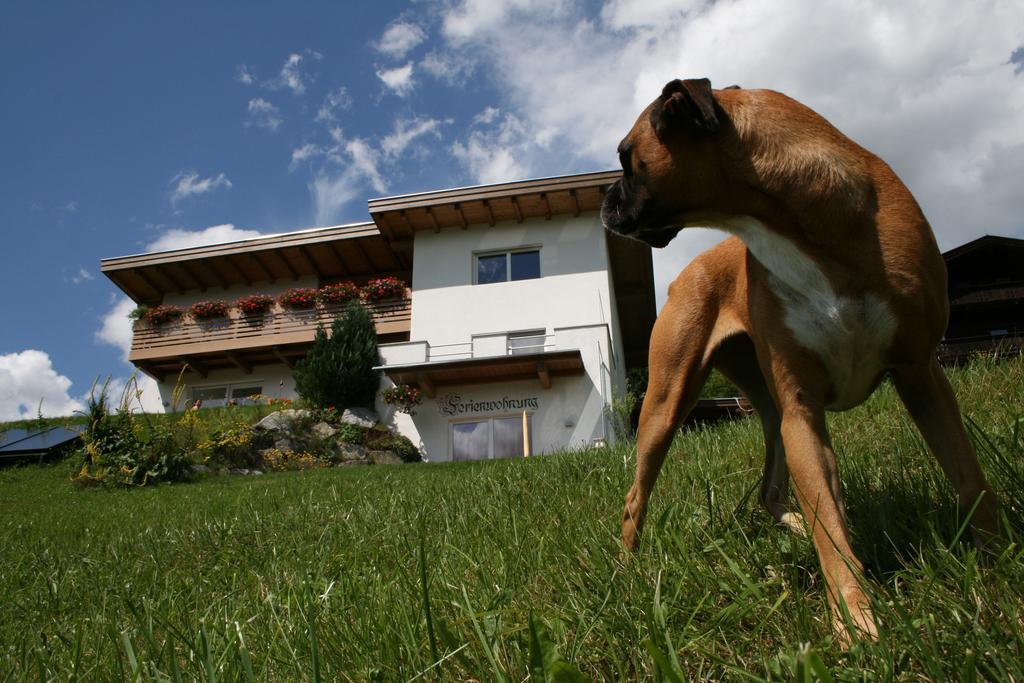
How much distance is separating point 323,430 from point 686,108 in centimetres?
1792

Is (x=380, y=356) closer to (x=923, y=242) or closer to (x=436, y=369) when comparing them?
(x=436, y=369)

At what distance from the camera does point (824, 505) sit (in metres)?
2.12

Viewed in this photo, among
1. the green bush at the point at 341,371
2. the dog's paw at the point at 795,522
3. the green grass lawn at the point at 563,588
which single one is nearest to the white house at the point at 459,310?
the green bush at the point at 341,371

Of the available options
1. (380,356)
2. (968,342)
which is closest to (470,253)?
(380,356)

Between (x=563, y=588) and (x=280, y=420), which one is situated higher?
(x=280, y=420)

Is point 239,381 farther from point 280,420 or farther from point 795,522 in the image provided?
point 795,522

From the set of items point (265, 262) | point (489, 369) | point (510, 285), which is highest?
point (265, 262)

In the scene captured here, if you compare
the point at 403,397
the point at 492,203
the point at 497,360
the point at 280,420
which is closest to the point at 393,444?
the point at 403,397

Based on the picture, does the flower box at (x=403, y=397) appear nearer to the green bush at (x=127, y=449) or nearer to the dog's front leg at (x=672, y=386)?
the green bush at (x=127, y=449)

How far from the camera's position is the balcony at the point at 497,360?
18750 millimetres

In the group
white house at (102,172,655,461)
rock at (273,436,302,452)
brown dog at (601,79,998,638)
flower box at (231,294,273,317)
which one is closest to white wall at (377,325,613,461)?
white house at (102,172,655,461)

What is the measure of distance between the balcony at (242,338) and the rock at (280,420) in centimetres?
518

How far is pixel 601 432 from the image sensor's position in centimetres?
1909

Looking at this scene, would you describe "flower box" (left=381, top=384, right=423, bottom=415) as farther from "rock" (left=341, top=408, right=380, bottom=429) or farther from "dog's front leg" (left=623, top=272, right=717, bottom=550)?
"dog's front leg" (left=623, top=272, right=717, bottom=550)
